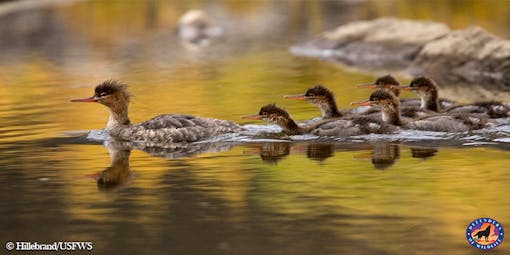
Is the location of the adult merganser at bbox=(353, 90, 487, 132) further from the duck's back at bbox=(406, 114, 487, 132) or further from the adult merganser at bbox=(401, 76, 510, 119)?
the adult merganser at bbox=(401, 76, 510, 119)

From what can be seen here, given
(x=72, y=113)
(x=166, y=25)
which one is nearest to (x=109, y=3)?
(x=166, y=25)

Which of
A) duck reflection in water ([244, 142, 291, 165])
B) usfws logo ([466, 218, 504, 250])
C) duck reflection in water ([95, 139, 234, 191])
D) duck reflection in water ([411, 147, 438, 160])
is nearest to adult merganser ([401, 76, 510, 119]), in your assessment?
duck reflection in water ([411, 147, 438, 160])

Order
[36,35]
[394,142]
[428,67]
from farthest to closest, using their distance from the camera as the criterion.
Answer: [36,35] → [428,67] → [394,142]

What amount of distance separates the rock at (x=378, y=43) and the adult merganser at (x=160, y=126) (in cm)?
1223

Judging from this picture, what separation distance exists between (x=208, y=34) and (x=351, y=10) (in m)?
10.3

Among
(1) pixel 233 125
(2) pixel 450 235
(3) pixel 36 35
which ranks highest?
(3) pixel 36 35

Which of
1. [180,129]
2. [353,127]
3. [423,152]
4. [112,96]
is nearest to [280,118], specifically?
[353,127]

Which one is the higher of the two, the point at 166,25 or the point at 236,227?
the point at 166,25

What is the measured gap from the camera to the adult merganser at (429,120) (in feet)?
51.8

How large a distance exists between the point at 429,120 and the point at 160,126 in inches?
134

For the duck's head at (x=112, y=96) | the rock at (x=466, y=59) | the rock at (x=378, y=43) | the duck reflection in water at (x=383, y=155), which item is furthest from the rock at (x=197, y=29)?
the duck reflection in water at (x=383, y=155)

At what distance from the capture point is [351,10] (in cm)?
4941

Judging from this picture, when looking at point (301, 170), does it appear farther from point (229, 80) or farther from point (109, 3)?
point (109, 3)

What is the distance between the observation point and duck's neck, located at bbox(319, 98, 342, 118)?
17.7 meters
